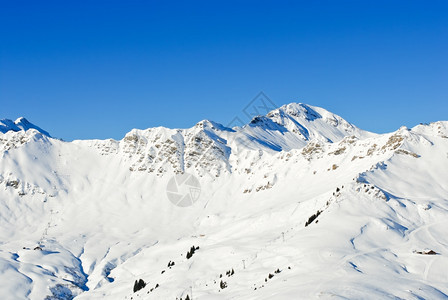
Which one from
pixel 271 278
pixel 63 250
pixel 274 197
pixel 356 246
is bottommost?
pixel 271 278

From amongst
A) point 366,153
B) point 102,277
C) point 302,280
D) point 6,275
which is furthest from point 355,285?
point 366,153

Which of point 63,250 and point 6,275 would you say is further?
point 63,250

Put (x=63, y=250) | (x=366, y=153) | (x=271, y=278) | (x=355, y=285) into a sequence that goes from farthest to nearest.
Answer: (x=366, y=153) → (x=63, y=250) → (x=271, y=278) → (x=355, y=285)

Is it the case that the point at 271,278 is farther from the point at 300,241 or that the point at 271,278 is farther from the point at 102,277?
the point at 102,277

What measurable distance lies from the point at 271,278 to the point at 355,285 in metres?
19.2

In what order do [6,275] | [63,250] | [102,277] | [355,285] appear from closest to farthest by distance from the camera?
[355,285], [6,275], [102,277], [63,250]

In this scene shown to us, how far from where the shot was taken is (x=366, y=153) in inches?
7057

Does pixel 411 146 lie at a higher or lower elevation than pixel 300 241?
higher

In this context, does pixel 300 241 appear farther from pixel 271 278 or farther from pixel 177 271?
pixel 177 271

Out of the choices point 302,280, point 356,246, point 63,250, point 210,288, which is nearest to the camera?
point 302,280

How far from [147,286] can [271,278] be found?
134 ft

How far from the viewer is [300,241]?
94875mm

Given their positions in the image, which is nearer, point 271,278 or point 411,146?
point 271,278

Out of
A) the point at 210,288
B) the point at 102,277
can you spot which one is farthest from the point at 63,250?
the point at 210,288
